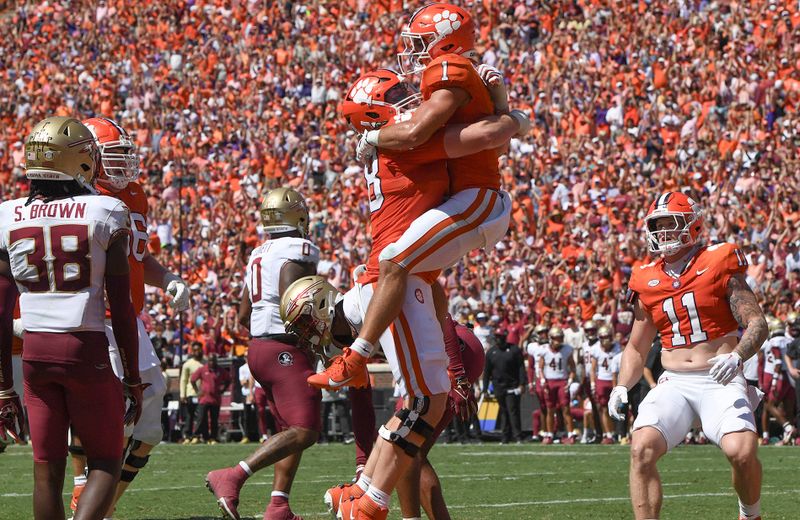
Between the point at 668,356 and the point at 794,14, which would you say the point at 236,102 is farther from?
the point at 668,356

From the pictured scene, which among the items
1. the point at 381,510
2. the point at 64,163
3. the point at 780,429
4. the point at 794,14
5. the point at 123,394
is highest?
the point at 794,14

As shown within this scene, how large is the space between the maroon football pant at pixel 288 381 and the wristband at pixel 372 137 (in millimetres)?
2427

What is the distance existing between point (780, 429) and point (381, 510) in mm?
13699

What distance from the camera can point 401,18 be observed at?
29250 mm

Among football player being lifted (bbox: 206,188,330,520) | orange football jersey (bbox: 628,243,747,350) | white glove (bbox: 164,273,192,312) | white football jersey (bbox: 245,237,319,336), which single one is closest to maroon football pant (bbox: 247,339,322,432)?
football player being lifted (bbox: 206,188,330,520)

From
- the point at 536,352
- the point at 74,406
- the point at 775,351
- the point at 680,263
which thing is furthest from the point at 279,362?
the point at 536,352

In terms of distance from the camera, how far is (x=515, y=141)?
24.3m

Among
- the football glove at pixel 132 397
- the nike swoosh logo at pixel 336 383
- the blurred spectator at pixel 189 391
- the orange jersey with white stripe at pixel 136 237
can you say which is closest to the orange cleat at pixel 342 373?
the nike swoosh logo at pixel 336 383

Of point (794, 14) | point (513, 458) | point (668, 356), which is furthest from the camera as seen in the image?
point (794, 14)

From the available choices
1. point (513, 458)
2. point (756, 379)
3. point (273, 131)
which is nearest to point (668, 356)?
point (513, 458)

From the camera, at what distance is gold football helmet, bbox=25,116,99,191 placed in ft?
18.8

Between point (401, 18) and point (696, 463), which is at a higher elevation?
point (401, 18)

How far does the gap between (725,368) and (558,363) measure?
40.3ft

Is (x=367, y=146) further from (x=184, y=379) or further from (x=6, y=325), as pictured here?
(x=184, y=379)
